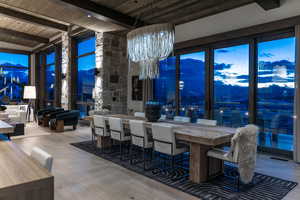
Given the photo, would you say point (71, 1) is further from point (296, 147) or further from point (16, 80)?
point (16, 80)

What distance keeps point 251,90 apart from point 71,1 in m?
4.80

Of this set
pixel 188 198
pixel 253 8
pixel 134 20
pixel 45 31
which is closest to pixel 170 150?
pixel 188 198

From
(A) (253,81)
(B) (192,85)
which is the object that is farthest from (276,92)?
(B) (192,85)

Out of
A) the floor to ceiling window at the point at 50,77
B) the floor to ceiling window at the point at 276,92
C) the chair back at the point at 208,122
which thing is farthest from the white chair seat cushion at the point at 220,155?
the floor to ceiling window at the point at 50,77

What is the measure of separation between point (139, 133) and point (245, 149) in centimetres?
180

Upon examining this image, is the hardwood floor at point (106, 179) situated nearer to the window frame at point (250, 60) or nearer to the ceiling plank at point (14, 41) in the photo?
the window frame at point (250, 60)

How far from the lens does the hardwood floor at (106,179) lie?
9.16 feet

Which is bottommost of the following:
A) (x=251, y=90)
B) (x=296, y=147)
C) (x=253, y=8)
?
(x=296, y=147)

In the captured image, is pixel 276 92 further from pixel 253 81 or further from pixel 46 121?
pixel 46 121

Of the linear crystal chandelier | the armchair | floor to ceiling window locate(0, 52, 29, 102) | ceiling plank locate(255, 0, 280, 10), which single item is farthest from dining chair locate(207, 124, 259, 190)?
floor to ceiling window locate(0, 52, 29, 102)

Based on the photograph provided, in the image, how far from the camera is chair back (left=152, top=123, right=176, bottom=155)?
3279 mm

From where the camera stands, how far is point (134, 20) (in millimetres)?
6250

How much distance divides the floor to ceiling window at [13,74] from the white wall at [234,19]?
430 inches

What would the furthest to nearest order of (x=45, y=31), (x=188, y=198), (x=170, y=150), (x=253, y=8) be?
(x=45, y=31), (x=253, y=8), (x=170, y=150), (x=188, y=198)
